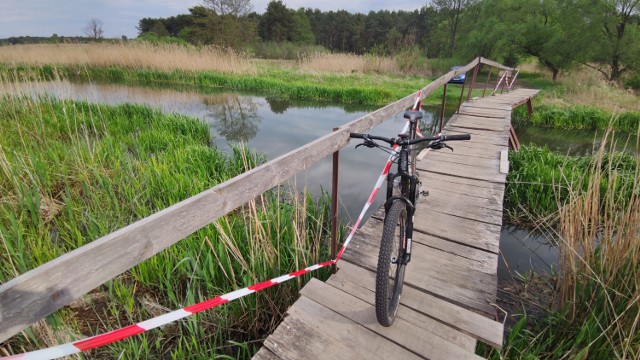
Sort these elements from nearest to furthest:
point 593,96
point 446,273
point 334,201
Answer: point 334,201, point 446,273, point 593,96

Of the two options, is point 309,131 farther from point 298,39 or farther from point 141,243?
point 298,39

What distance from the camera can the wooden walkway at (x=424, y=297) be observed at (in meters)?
1.76

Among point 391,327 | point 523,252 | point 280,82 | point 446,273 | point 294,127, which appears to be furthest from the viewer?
point 280,82

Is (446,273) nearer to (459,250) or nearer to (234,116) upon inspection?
(459,250)

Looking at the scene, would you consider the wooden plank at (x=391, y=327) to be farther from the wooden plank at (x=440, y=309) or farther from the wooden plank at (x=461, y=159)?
the wooden plank at (x=461, y=159)

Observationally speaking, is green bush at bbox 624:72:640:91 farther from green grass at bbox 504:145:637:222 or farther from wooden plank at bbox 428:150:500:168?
wooden plank at bbox 428:150:500:168

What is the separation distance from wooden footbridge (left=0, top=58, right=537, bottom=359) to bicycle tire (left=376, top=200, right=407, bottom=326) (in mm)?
132

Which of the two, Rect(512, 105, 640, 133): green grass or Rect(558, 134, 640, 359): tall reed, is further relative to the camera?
Rect(512, 105, 640, 133): green grass

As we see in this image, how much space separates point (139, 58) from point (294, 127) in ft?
39.9

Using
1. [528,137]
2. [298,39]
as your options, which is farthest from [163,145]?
[298,39]

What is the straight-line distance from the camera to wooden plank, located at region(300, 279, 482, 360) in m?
1.73

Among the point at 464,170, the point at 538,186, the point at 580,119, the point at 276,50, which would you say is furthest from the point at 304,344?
the point at 276,50

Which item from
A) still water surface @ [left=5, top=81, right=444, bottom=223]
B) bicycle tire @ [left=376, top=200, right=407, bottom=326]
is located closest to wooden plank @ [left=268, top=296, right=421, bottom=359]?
bicycle tire @ [left=376, top=200, right=407, bottom=326]

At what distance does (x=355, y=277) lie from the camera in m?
2.36
